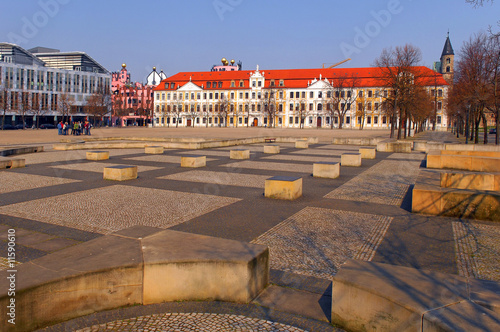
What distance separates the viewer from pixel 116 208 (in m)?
9.32

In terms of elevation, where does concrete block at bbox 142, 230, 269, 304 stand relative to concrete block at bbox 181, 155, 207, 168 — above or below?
below

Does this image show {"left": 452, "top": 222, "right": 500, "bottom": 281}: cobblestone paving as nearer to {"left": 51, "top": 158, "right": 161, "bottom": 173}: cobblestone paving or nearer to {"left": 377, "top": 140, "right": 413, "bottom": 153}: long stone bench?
{"left": 51, "top": 158, "right": 161, "bottom": 173}: cobblestone paving

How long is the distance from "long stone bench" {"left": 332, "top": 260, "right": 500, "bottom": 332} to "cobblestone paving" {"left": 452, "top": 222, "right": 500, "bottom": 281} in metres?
1.83

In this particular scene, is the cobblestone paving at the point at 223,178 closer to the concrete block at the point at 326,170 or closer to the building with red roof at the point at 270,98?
the concrete block at the point at 326,170

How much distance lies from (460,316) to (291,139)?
116 ft

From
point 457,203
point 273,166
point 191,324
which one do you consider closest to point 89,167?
point 273,166

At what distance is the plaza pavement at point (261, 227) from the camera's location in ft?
13.9

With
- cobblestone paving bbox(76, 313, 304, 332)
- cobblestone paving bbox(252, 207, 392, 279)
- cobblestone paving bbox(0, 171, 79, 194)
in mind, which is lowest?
cobblestone paving bbox(76, 313, 304, 332)

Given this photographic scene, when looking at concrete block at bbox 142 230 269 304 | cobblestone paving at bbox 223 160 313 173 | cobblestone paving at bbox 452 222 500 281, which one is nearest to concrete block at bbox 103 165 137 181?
cobblestone paving at bbox 223 160 313 173

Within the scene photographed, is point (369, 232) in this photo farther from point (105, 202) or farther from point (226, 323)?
point (105, 202)

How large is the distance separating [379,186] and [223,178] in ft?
16.8

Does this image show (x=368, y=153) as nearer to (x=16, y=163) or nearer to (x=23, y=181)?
(x=23, y=181)

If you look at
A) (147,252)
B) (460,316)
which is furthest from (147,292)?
(460,316)

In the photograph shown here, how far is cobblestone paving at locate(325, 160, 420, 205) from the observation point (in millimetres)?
11148
